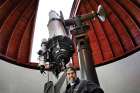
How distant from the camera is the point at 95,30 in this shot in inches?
261

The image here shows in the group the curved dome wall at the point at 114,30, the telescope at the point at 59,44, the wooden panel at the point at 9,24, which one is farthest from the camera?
the curved dome wall at the point at 114,30

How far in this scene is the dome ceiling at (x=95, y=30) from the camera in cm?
610

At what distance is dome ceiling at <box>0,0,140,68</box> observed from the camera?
20.0ft

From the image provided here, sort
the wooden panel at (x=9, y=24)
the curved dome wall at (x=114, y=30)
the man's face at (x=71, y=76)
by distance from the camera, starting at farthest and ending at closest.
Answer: the curved dome wall at (x=114, y=30) < the wooden panel at (x=9, y=24) < the man's face at (x=71, y=76)

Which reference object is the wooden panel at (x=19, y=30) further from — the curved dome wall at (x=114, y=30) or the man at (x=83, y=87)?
the man at (x=83, y=87)

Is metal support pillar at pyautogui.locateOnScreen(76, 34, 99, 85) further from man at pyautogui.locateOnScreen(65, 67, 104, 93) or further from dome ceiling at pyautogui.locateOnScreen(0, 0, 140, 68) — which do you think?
dome ceiling at pyautogui.locateOnScreen(0, 0, 140, 68)

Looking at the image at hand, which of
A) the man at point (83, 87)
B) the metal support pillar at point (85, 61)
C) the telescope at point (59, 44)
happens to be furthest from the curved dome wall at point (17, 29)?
the man at point (83, 87)

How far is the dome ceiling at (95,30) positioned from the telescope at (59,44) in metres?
2.53

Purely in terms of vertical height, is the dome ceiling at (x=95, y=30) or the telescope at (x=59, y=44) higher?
the dome ceiling at (x=95, y=30)

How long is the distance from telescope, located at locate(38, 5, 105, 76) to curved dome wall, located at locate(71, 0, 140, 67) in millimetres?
2678

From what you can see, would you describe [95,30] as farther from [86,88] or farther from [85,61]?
[86,88]

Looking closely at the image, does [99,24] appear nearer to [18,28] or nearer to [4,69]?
[18,28]

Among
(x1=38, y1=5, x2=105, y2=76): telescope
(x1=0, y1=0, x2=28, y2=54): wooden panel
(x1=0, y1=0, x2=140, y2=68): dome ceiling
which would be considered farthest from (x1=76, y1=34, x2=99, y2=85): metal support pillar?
(x1=0, y1=0, x2=28, y2=54): wooden panel

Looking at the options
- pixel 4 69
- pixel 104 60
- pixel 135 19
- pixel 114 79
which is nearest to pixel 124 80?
pixel 114 79
